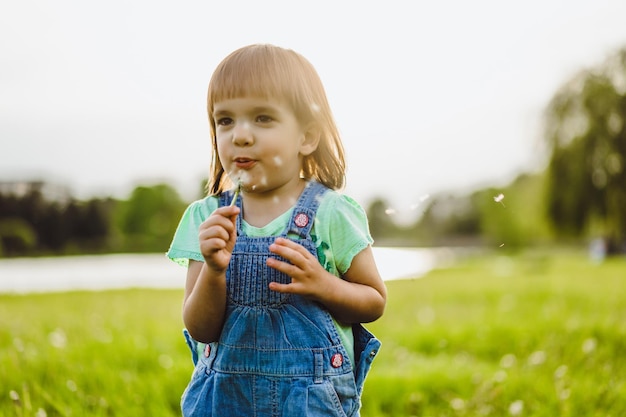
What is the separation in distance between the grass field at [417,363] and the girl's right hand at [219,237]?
1.40 meters

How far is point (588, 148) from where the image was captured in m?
25.2

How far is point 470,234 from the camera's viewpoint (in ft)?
211

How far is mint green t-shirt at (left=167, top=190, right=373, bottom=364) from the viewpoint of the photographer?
7.48 ft

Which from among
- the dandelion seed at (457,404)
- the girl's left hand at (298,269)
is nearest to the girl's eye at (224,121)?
the girl's left hand at (298,269)

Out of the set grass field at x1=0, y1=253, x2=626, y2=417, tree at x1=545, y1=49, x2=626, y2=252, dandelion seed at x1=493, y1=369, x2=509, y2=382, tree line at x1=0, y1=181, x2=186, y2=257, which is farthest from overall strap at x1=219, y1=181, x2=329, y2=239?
tree at x1=545, y1=49, x2=626, y2=252

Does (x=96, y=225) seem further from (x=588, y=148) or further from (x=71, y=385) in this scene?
(x=71, y=385)

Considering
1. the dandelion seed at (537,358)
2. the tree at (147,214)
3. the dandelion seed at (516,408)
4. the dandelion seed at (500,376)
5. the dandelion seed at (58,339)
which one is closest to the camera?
the dandelion seed at (516,408)

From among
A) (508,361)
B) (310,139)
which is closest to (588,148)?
(508,361)

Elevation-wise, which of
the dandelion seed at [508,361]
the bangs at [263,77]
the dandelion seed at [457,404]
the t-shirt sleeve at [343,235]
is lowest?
the dandelion seed at [508,361]

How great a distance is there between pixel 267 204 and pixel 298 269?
37 cm

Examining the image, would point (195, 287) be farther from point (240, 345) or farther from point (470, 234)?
point (470, 234)

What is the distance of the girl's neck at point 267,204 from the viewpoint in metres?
2.33

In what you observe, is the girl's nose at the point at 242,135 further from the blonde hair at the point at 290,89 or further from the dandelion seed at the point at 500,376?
the dandelion seed at the point at 500,376

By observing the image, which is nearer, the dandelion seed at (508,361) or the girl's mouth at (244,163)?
the girl's mouth at (244,163)
